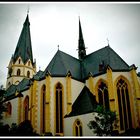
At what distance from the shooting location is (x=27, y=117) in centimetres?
3094

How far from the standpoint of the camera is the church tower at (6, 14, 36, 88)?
148ft

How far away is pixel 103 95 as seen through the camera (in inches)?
1058

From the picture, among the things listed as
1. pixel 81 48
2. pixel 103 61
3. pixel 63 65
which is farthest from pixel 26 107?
pixel 81 48

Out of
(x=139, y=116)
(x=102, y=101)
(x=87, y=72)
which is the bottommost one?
(x=139, y=116)

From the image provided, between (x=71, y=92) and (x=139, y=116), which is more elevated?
(x=71, y=92)

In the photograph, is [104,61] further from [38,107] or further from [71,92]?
[38,107]

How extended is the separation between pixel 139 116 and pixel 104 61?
28.8 feet

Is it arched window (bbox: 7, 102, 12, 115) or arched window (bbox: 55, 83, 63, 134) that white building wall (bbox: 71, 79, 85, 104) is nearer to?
arched window (bbox: 55, 83, 63, 134)

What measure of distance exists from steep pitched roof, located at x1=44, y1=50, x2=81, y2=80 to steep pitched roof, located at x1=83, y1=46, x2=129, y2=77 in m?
1.29

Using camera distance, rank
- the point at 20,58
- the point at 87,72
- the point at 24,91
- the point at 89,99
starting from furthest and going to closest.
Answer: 1. the point at 20,58
2. the point at 24,91
3. the point at 87,72
4. the point at 89,99

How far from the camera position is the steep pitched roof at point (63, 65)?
28448 mm

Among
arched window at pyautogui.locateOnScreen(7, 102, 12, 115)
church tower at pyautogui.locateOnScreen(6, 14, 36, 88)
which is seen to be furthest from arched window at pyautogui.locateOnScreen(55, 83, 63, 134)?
church tower at pyautogui.locateOnScreen(6, 14, 36, 88)

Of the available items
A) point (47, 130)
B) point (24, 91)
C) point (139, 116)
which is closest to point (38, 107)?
point (47, 130)

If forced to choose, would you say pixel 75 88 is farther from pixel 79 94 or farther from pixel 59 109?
pixel 59 109
